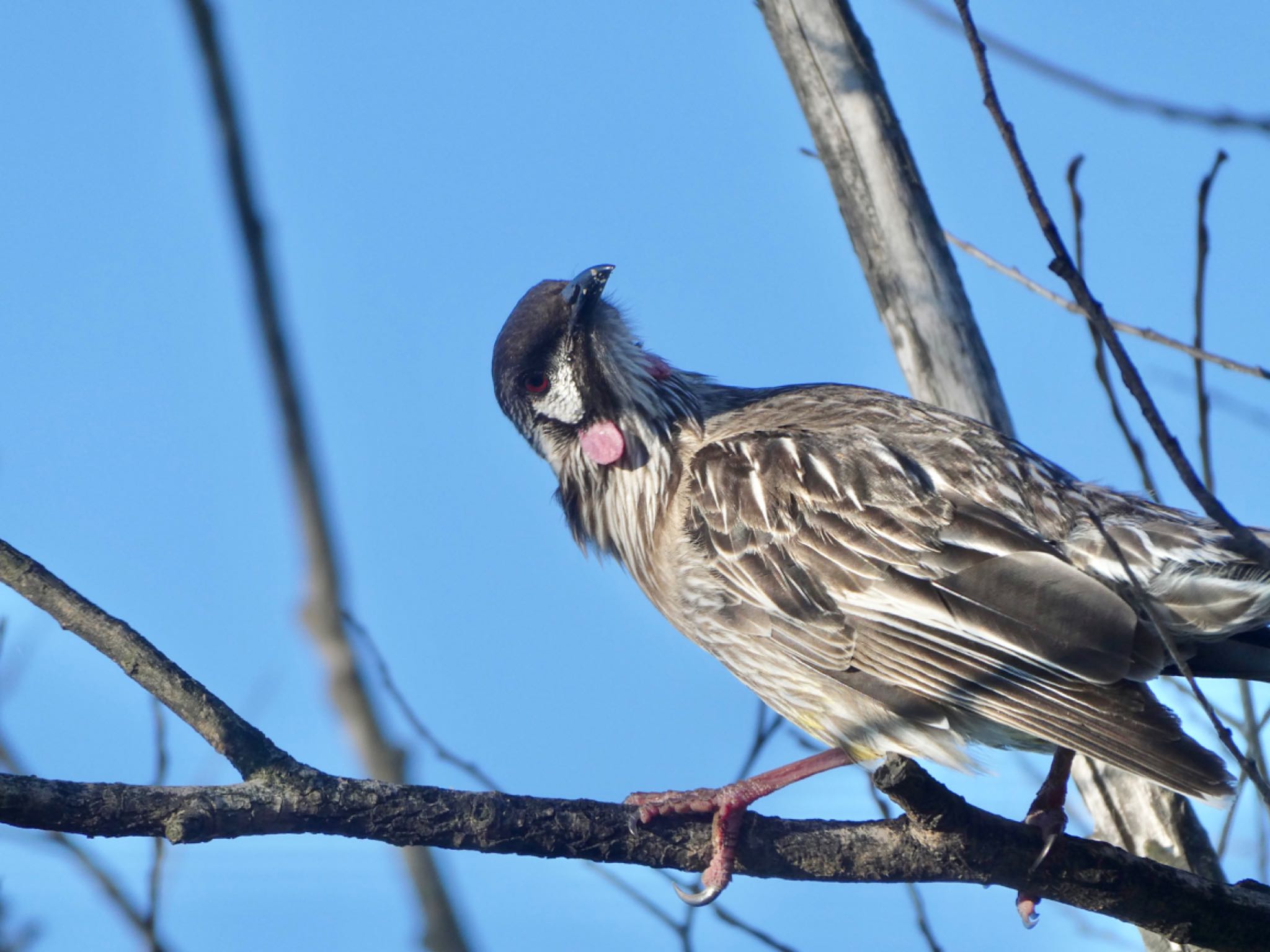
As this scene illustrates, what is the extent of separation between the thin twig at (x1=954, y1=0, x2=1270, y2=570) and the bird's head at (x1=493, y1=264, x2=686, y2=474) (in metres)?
2.88

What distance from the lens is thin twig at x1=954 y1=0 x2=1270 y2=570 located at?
9.12ft

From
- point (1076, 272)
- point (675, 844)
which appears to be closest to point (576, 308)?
point (675, 844)

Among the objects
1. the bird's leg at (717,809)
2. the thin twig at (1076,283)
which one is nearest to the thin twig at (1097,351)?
the thin twig at (1076,283)

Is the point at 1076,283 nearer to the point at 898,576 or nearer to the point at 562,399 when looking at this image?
the point at 898,576

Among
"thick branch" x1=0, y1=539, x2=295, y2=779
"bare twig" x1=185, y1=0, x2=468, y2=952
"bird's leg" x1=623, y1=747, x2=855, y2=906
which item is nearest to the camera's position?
"bare twig" x1=185, y1=0, x2=468, y2=952

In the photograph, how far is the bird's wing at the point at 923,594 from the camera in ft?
13.4

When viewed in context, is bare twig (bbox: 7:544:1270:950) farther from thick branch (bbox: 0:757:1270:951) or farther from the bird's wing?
the bird's wing

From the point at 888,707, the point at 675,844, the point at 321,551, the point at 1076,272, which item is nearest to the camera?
the point at 321,551

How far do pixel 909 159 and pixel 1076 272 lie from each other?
3.16 meters

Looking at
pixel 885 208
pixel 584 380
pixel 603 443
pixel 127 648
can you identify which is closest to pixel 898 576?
pixel 603 443

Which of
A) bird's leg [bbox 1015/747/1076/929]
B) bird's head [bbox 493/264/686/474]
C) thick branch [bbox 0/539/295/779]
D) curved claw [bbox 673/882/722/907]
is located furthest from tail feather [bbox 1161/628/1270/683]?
thick branch [bbox 0/539/295/779]

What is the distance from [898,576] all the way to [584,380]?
1811 millimetres

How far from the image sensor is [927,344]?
5.66m

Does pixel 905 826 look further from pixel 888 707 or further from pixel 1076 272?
pixel 1076 272
